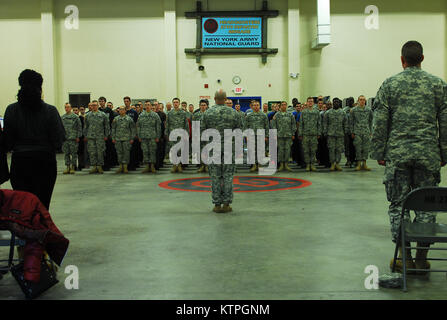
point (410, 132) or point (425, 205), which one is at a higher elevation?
point (410, 132)

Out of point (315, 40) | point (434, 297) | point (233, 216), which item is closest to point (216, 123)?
point (233, 216)

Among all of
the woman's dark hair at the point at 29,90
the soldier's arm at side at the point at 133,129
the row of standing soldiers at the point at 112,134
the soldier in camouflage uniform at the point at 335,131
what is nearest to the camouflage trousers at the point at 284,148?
the soldier in camouflage uniform at the point at 335,131

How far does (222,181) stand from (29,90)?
11.0 feet

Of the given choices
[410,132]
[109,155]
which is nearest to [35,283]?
[410,132]

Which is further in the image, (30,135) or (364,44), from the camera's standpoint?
(364,44)

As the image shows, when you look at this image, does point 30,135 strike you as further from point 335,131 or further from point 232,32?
point 232,32

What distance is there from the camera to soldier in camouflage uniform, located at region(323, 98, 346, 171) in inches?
486

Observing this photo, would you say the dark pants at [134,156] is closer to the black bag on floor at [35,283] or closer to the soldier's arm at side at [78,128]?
the soldier's arm at side at [78,128]

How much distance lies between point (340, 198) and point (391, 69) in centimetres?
1350

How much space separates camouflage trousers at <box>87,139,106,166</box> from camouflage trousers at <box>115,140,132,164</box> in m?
0.41

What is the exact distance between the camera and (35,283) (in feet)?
11.2

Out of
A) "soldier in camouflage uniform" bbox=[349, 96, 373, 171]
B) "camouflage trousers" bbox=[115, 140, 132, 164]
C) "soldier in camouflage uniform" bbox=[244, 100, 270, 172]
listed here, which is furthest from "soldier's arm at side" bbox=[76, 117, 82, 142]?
"soldier in camouflage uniform" bbox=[349, 96, 373, 171]

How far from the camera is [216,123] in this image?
6.84 meters

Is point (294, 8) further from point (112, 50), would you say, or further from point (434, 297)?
point (434, 297)
